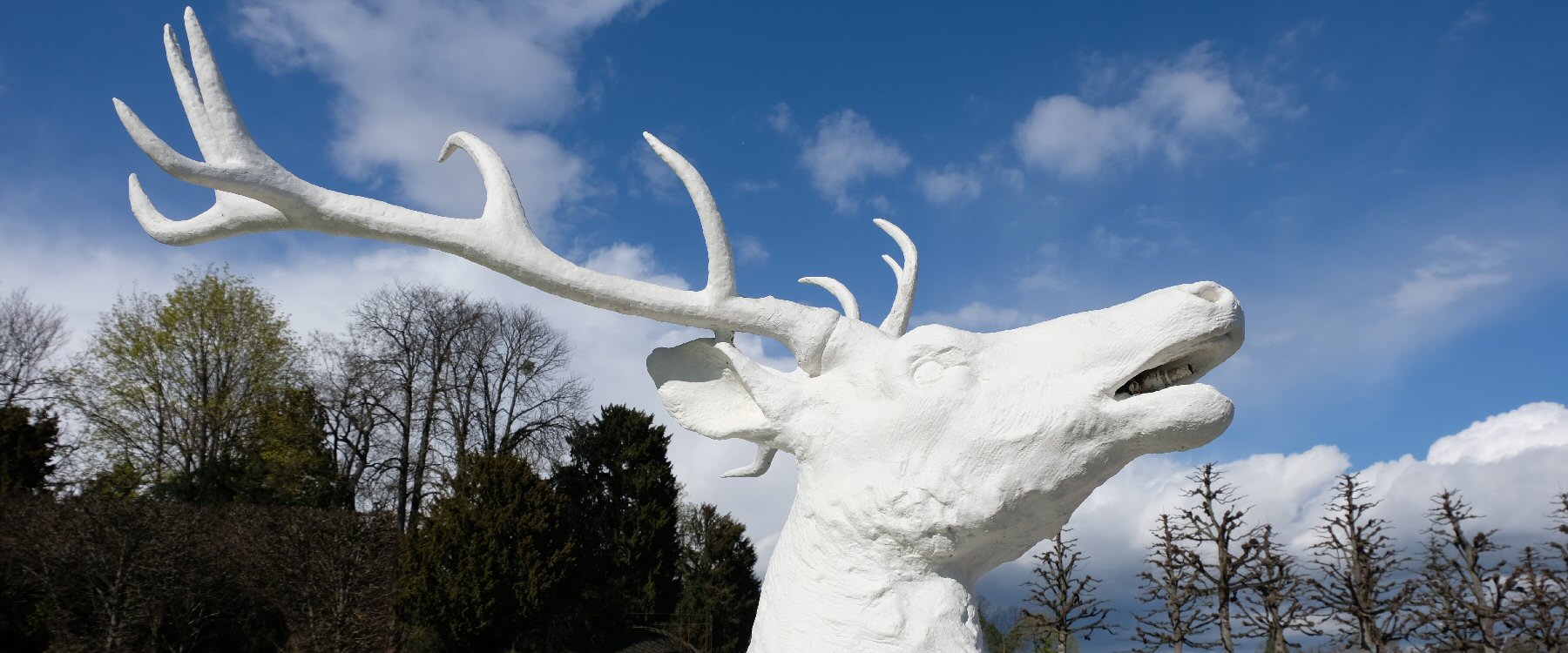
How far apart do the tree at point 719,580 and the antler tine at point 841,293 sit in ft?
64.2

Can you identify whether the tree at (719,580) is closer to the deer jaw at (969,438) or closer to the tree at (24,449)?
the tree at (24,449)

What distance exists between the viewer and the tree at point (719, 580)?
23.4 meters

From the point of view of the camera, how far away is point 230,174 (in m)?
2.67

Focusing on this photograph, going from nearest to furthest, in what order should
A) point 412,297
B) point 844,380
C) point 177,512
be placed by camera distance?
point 844,380
point 177,512
point 412,297

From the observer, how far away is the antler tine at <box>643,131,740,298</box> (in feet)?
9.62

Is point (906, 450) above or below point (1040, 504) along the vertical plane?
above

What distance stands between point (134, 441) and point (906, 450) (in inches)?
1108

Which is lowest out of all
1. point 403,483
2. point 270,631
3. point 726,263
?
point 270,631

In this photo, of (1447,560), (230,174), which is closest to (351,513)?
(230,174)

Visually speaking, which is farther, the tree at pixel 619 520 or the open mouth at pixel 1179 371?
the tree at pixel 619 520

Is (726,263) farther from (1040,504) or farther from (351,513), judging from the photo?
(351,513)

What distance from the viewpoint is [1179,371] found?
2619 millimetres

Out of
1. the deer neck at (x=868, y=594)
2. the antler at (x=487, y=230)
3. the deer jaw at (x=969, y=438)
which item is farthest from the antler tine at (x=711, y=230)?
the deer neck at (x=868, y=594)

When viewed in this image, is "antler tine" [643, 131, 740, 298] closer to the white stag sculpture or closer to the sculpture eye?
the white stag sculpture
